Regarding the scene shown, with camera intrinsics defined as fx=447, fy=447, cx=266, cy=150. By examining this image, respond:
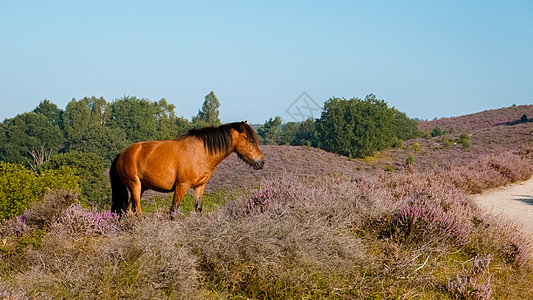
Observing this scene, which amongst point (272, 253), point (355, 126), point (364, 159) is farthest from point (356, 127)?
point (272, 253)

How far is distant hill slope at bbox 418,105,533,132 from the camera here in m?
60.4

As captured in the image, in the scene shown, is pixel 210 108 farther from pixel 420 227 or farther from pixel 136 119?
pixel 420 227

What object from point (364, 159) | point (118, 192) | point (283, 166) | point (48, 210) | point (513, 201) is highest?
point (364, 159)

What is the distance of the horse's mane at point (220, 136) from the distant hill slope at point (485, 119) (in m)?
58.7

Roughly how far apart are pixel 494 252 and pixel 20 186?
11230 mm

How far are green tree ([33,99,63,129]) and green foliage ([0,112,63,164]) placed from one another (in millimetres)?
8007

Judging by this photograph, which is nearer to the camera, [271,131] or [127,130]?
[127,130]

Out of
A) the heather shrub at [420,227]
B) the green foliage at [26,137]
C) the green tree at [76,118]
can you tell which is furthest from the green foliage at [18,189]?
the green tree at [76,118]

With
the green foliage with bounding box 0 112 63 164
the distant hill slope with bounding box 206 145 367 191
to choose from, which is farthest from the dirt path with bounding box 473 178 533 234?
the green foliage with bounding box 0 112 63 164

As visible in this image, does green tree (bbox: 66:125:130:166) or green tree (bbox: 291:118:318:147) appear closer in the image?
green tree (bbox: 66:125:130:166)

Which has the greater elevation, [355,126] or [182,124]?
[182,124]

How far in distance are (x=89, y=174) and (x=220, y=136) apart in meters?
23.3

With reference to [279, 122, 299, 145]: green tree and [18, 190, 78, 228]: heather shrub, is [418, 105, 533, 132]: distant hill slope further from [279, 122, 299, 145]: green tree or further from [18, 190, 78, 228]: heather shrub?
[18, 190, 78, 228]: heather shrub

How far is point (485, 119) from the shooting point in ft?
212
